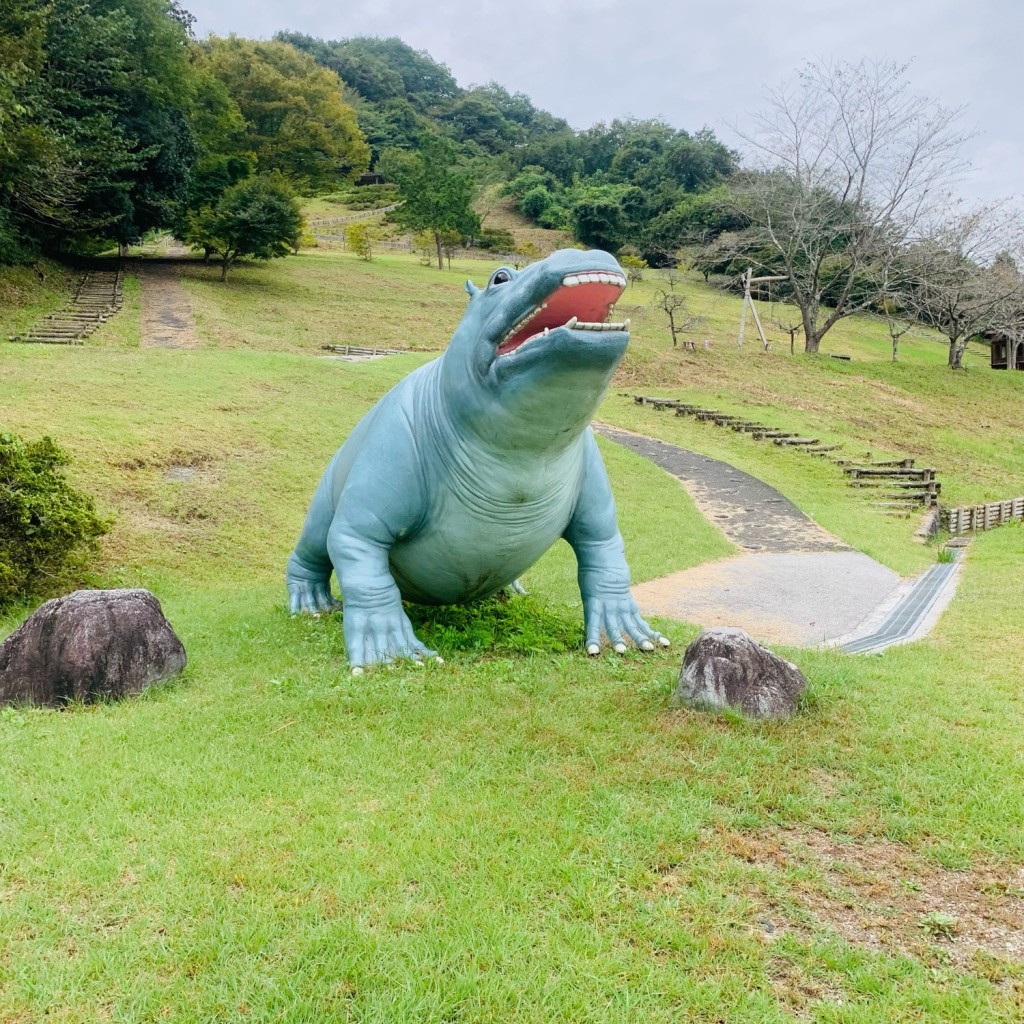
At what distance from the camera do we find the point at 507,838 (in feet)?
9.85

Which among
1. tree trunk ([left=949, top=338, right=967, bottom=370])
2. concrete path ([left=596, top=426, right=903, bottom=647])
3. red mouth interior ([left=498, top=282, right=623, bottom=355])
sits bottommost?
concrete path ([left=596, top=426, right=903, bottom=647])

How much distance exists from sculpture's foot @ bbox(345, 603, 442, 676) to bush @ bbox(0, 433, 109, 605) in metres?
4.00

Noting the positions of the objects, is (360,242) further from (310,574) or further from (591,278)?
(591,278)

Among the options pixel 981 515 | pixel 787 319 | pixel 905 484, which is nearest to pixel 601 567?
pixel 981 515

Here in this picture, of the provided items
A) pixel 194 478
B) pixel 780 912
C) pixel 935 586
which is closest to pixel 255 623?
pixel 780 912

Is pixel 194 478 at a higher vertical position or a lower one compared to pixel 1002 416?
lower

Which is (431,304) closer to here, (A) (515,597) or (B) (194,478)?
(B) (194,478)

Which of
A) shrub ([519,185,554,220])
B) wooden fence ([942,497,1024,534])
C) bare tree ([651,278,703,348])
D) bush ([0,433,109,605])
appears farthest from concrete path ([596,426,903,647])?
shrub ([519,185,554,220])

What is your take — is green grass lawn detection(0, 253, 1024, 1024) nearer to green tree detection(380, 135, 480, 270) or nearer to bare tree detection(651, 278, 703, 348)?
bare tree detection(651, 278, 703, 348)

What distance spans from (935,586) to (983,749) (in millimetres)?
6479

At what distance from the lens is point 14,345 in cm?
1791

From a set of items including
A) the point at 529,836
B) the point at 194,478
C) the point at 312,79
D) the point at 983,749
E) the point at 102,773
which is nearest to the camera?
the point at 529,836

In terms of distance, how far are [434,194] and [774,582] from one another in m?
39.4

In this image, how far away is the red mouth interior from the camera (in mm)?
4117
